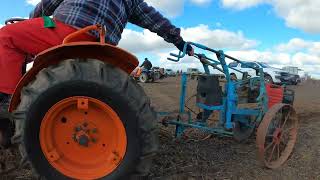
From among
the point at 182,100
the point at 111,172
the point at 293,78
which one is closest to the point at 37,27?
the point at 111,172

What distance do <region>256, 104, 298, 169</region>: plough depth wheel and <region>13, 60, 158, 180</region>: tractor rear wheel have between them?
→ 8.39 ft

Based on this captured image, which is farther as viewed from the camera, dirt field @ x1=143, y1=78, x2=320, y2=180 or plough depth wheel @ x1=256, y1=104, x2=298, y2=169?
plough depth wheel @ x1=256, y1=104, x2=298, y2=169

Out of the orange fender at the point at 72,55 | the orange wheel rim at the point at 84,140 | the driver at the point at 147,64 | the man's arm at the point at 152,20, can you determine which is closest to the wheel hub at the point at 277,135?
the man's arm at the point at 152,20

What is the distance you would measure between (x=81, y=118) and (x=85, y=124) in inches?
2.2

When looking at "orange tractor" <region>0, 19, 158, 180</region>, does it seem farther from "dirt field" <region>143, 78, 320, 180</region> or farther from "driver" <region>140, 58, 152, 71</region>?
"driver" <region>140, 58, 152, 71</region>

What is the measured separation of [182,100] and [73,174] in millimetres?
3447

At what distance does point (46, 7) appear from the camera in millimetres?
4699

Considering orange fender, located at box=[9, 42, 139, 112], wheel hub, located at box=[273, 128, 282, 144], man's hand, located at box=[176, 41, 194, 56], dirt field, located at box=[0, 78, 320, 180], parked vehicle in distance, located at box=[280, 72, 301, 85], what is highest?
parked vehicle in distance, located at box=[280, 72, 301, 85]

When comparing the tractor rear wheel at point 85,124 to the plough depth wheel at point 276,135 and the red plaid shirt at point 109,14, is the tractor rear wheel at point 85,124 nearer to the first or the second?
the red plaid shirt at point 109,14

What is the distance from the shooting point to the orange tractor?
358 cm

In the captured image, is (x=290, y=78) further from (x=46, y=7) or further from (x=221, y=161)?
(x=46, y=7)

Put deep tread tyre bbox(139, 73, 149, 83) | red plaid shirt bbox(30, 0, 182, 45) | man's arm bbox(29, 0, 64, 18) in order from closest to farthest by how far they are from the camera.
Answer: red plaid shirt bbox(30, 0, 182, 45), man's arm bbox(29, 0, 64, 18), deep tread tyre bbox(139, 73, 149, 83)

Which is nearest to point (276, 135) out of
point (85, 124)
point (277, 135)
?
point (277, 135)

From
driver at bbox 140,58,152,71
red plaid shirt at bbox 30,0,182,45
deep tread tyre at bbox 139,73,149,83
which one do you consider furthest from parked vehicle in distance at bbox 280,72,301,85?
red plaid shirt at bbox 30,0,182,45
